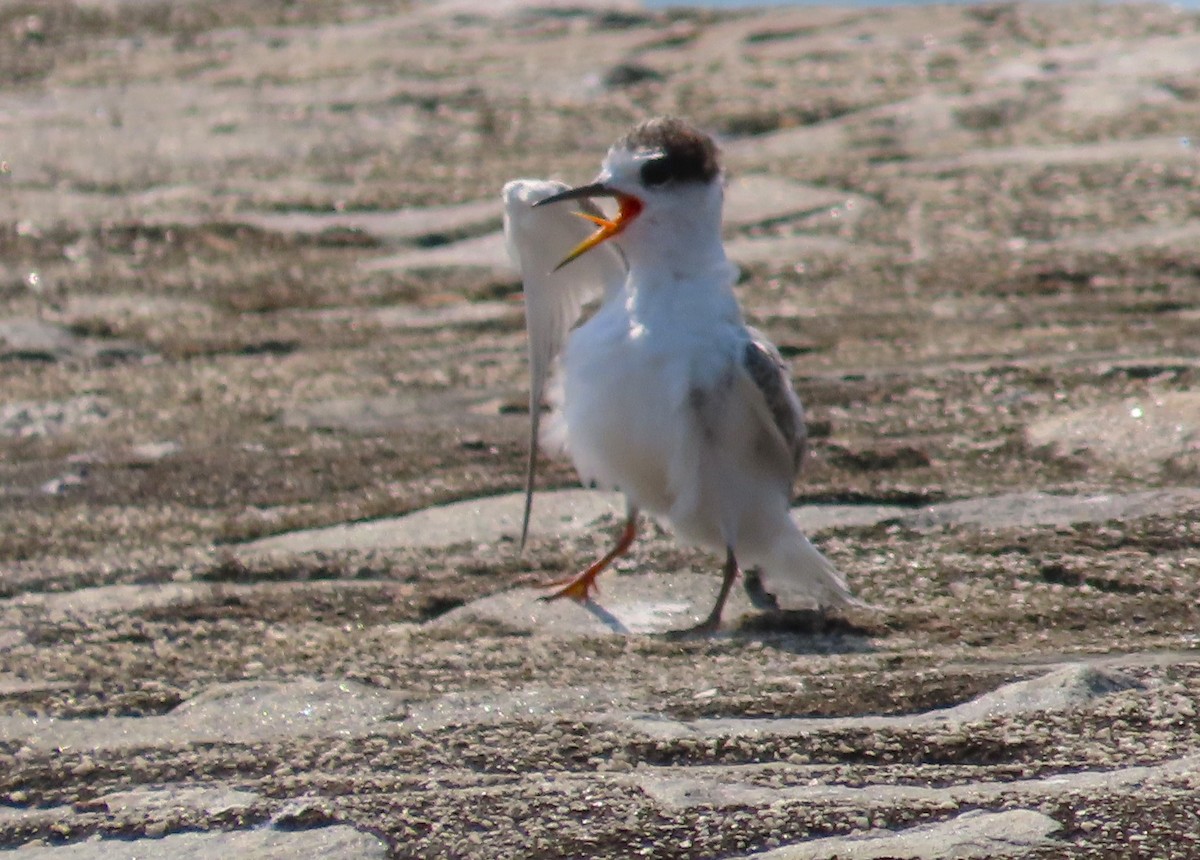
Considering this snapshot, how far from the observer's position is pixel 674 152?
2865 mm

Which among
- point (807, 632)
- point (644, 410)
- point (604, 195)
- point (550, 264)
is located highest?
point (604, 195)

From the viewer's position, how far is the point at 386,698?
2.02m

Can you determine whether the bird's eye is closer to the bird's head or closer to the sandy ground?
the bird's head

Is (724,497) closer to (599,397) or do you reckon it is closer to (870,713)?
(599,397)

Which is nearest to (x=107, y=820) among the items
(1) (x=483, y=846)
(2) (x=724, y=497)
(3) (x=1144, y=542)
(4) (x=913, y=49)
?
(1) (x=483, y=846)

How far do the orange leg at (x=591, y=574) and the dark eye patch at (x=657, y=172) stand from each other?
0.53m

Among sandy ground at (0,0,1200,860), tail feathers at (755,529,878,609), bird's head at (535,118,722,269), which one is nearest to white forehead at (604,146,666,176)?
bird's head at (535,118,722,269)

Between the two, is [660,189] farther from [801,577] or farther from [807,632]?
[807,632]

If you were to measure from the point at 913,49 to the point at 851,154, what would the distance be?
41.0 inches

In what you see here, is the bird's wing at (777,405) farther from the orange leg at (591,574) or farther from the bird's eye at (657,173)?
the bird's eye at (657,173)

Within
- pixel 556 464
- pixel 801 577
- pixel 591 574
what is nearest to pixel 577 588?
pixel 591 574

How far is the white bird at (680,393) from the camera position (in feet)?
8.31

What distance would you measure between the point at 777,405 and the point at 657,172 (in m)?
0.49

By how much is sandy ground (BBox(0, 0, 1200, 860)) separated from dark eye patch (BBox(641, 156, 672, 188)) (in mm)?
480
